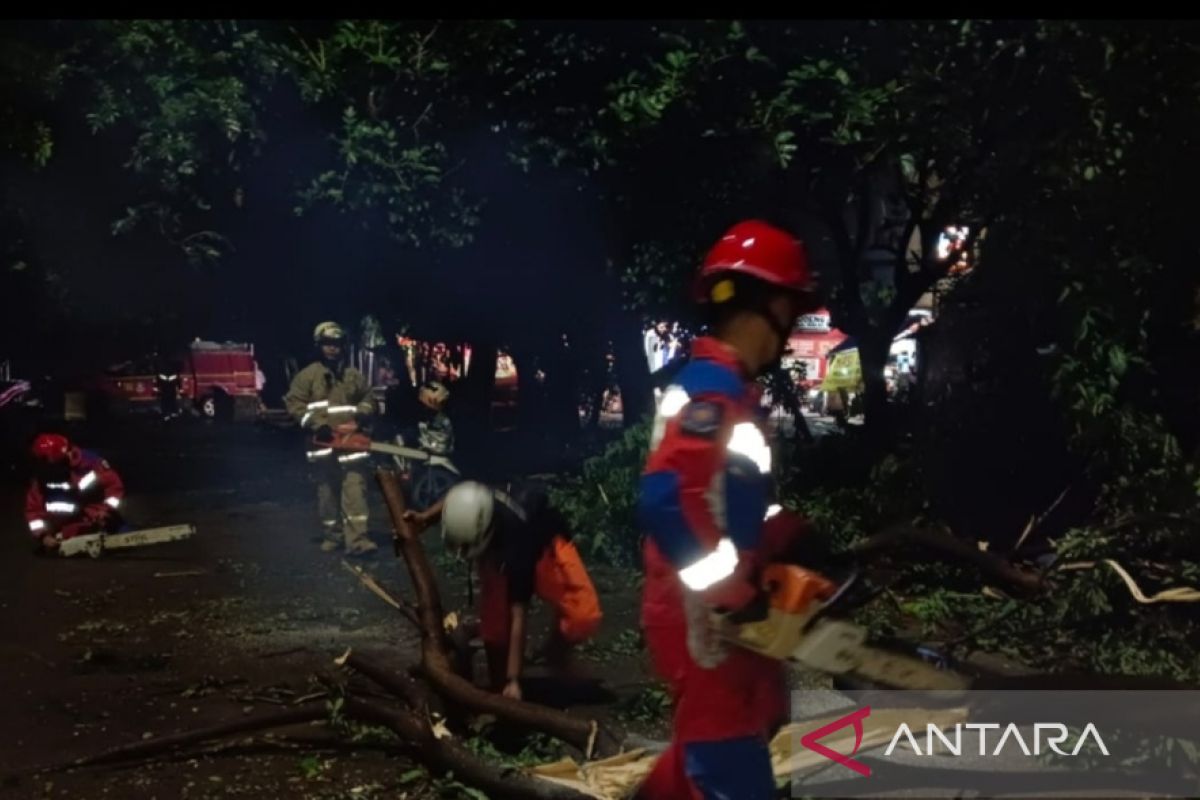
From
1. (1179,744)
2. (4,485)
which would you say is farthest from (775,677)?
(4,485)

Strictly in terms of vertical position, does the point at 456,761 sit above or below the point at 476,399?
above

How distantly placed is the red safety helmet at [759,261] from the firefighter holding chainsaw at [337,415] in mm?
8228

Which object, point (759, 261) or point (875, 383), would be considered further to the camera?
point (875, 383)

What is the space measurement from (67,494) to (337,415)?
2.47m

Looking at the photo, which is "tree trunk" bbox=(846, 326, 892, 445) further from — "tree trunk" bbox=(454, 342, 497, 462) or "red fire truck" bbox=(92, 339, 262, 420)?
"red fire truck" bbox=(92, 339, 262, 420)

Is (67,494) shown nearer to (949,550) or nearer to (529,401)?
(949,550)

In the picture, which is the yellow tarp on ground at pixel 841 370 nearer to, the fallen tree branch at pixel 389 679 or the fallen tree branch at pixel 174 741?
the fallen tree branch at pixel 389 679

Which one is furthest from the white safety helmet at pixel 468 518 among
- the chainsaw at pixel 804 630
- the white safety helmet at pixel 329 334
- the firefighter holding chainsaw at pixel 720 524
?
the white safety helmet at pixel 329 334


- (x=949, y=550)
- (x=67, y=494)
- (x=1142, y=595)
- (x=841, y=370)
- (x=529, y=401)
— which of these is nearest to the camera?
(x=949, y=550)

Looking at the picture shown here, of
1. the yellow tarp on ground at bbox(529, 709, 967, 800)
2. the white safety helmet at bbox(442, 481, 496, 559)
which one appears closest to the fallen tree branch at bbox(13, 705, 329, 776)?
the white safety helmet at bbox(442, 481, 496, 559)

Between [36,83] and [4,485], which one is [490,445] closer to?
[4,485]

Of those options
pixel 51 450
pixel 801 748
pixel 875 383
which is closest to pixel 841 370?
pixel 875 383

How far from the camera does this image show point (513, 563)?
20.8 ft

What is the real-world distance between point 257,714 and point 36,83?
5774 millimetres
